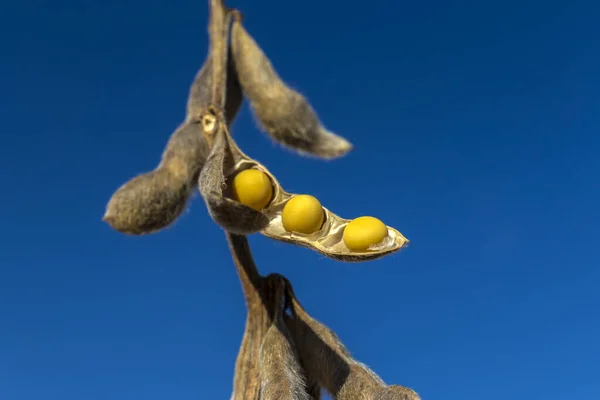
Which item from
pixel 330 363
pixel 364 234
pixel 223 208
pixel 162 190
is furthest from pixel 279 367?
pixel 162 190

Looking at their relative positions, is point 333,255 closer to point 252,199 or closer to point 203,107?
point 252,199

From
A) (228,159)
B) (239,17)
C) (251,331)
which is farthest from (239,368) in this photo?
(239,17)

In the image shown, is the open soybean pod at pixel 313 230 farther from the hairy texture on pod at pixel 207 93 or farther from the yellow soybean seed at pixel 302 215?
the hairy texture on pod at pixel 207 93

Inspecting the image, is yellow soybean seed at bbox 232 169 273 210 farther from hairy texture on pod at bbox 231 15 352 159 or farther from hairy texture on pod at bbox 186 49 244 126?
hairy texture on pod at bbox 231 15 352 159

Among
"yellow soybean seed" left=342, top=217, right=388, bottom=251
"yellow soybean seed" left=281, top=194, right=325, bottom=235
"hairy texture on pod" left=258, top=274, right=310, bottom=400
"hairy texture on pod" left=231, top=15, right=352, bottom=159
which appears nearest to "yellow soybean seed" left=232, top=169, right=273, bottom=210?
"yellow soybean seed" left=281, top=194, right=325, bottom=235

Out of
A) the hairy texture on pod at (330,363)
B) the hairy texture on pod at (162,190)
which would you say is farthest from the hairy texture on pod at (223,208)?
the hairy texture on pod at (330,363)
